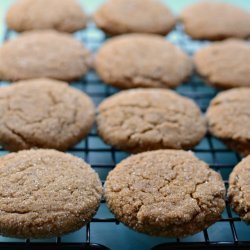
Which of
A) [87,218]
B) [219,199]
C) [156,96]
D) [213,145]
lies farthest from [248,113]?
[87,218]

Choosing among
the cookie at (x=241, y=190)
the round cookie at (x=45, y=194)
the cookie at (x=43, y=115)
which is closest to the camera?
the round cookie at (x=45, y=194)

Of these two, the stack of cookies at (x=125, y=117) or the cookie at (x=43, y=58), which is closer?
the stack of cookies at (x=125, y=117)

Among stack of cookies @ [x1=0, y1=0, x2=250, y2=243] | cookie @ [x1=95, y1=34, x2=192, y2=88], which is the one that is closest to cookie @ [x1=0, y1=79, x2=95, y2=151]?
stack of cookies @ [x1=0, y1=0, x2=250, y2=243]

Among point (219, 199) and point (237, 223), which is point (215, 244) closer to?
point (219, 199)

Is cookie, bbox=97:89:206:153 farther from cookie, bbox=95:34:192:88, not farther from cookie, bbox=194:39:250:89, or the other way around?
cookie, bbox=194:39:250:89

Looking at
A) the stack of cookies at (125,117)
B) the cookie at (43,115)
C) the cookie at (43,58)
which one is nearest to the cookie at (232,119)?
the stack of cookies at (125,117)

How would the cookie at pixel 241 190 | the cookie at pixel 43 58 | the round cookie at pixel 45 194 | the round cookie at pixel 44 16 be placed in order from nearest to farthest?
the round cookie at pixel 45 194, the cookie at pixel 241 190, the cookie at pixel 43 58, the round cookie at pixel 44 16

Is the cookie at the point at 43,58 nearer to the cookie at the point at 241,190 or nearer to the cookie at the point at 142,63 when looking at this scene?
the cookie at the point at 142,63
